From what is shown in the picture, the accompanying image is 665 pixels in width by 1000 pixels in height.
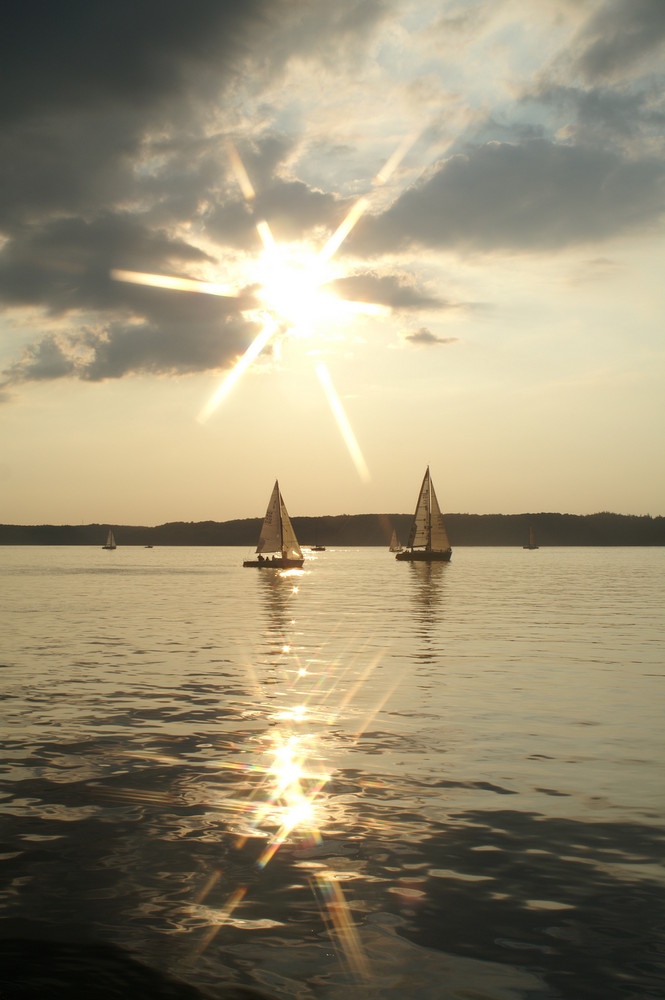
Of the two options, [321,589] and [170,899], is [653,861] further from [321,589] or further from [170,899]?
[321,589]

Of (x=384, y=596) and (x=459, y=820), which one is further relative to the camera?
(x=384, y=596)

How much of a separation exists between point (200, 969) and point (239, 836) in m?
4.06

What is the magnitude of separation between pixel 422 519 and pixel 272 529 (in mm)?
23944

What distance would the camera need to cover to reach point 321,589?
3661 inches

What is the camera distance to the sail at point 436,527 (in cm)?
13832

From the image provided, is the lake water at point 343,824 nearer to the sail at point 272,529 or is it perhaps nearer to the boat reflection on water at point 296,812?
the boat reflection on water at point 296,812

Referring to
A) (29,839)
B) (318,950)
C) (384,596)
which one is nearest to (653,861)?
(318,950)

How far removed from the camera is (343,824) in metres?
13.0

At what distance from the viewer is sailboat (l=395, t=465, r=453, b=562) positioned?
452ft

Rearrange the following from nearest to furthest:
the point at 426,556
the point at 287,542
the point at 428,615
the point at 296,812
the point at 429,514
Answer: the point at 296,812 < the point at 428,615 < the point at 287,542 < the point at 429,514 < the point at 426,556

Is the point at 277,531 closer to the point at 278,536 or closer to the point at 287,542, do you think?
the point at 278,536

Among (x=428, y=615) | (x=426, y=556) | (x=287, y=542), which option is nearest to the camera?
(x=428, y=615)

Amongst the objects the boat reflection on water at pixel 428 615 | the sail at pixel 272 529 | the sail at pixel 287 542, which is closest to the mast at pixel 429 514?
the sail at pixel 287 542

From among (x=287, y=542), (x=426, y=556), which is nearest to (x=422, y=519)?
(x=426, y=556)
